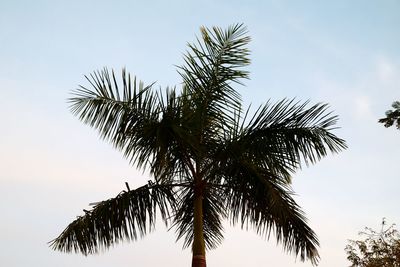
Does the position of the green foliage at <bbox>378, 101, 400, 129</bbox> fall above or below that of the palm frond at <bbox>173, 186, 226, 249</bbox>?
above

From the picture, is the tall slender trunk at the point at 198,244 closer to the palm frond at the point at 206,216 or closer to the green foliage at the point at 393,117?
the palm frond at the point at 206,216

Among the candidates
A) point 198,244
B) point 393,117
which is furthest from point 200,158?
point 393,117

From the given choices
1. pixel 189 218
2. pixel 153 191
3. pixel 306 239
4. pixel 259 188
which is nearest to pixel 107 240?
pixel 153 191

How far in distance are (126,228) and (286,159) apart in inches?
118

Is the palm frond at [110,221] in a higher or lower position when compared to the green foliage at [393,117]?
lower

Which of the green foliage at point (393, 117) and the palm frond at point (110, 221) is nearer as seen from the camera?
the palm frond at point (110, 221)

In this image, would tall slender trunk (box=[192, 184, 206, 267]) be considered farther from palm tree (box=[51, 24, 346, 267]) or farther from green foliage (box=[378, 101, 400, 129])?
green foliage (box=[378, 101, 400, 129])

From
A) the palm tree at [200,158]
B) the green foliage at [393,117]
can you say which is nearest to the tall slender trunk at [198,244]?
the palm tree at [200,158]

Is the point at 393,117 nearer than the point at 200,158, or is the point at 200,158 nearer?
the point at 200,158

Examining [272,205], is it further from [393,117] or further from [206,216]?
[393,117]

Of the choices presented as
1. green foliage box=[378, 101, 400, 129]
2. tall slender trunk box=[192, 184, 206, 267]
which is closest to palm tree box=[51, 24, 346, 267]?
tall slender trunk box=[192, 184, 206, 267]

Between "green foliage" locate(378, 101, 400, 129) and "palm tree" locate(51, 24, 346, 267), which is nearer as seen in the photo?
"palm tree" locate(51, 24, 346, 267)

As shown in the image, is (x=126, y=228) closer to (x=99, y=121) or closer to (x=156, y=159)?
(x=156, y=159)

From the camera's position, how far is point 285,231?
8.54 meters
